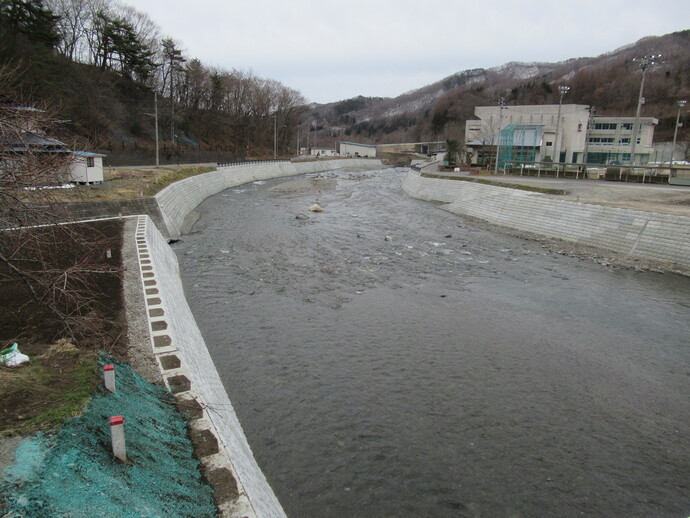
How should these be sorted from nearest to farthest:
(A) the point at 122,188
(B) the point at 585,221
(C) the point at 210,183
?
(B) the point at 585,221 < (A) the point at 122,188 < (C) the point at 210,183

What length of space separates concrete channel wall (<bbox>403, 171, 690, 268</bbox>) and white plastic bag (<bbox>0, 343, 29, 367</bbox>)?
78.9 ft

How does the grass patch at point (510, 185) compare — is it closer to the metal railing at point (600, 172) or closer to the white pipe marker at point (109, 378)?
the metal railing at point (600, 172)

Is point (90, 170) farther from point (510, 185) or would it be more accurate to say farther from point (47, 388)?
point (510, 185)

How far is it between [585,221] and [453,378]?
18.9 meters

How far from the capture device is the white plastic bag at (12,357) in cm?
768

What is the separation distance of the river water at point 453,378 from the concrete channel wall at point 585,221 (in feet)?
9.42

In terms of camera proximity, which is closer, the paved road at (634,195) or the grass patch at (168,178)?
the paved road at (634,195)

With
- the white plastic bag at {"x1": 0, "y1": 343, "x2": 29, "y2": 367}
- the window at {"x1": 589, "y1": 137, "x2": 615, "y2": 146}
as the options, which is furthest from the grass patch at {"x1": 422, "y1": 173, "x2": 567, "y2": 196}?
the window at {"x1": 589, "y1": 137, "x2": 615, "y2": 146}

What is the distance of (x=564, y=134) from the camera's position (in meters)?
71.5

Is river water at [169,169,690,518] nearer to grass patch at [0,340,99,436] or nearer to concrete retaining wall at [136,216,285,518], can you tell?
concrete retaining wall at [136,216,285,518]

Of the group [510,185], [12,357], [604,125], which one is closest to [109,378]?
[12,357]

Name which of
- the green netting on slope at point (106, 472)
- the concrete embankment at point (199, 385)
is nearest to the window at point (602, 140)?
the concrete embankment at point (199, 385)

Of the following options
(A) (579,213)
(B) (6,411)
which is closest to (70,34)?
(A) (579,213)

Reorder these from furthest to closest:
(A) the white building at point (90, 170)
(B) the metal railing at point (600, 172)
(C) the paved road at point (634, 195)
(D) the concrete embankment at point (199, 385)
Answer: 1. (B) the metal railing at point (600, 172)
2. (A) the white building at point (90, 170)
3. (C) the paved road at point (634, 195)
4. (D) the concrete embankment at point (199, 385)
